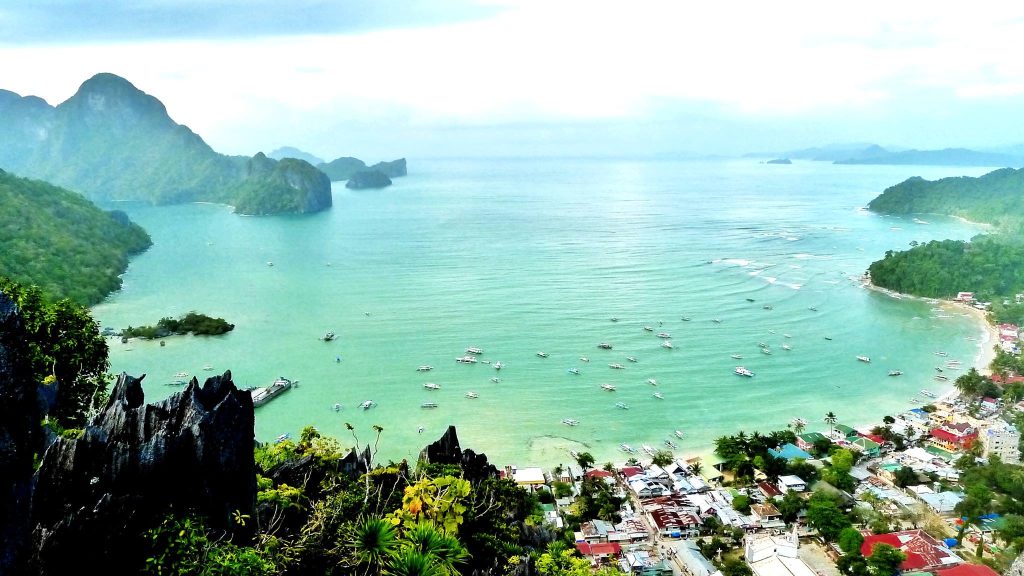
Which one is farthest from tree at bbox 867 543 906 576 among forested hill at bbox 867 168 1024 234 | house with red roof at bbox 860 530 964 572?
forested hill at bbox 867 168 1024 234

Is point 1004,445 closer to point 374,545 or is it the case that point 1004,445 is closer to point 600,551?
point 600,551

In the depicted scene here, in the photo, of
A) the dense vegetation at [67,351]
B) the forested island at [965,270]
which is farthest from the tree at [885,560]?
the forested island at [965,270]

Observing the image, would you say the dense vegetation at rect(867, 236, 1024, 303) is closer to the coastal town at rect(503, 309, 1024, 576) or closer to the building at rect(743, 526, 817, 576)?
the coastal town at rect(503, 309, 1024, 576)

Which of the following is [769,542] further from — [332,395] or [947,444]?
[332,395]

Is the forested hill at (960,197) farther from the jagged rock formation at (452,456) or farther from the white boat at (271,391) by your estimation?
the jagged rock formation at (452,456)

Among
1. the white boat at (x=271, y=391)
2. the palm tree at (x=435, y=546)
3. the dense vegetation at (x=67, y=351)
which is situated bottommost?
the white boat at (x=271, y=391)

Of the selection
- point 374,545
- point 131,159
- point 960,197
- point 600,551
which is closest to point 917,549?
point 600,551

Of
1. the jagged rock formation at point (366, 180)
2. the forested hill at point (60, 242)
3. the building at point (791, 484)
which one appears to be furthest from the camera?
the jagged rock formation at point (366, 180)
